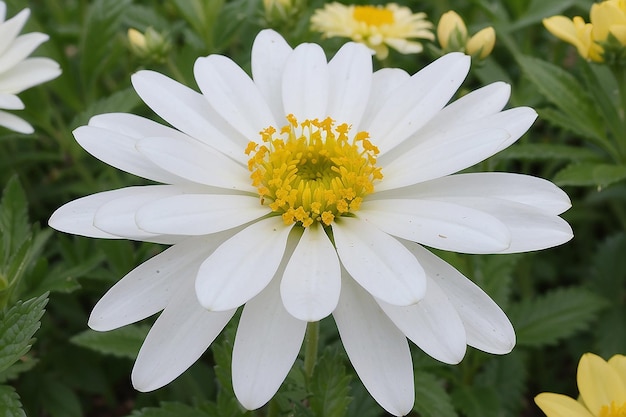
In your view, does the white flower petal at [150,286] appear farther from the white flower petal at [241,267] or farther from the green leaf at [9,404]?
the green leaf at [9,404]

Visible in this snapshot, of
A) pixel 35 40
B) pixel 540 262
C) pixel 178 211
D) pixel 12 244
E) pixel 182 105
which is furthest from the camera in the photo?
pixel 540 262

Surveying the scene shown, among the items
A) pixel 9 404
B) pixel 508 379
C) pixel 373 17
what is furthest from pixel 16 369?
pixel 373 17

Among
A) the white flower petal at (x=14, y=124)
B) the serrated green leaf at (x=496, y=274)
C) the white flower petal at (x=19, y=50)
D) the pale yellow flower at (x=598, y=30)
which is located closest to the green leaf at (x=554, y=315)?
the serrated green leaf at (x=496, y=274)

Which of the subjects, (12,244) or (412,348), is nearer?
(12,244)

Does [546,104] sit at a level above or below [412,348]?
above

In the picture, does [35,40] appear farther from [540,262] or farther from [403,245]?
[540,262]

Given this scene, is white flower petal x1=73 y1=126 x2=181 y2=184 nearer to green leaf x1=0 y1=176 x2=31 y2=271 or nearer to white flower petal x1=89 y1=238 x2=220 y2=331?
white flower petal x1=89 y1=238 x2=220 y2=331

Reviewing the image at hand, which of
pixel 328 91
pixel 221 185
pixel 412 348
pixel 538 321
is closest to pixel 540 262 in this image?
pixel 538 321

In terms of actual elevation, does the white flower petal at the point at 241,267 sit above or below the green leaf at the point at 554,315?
above
